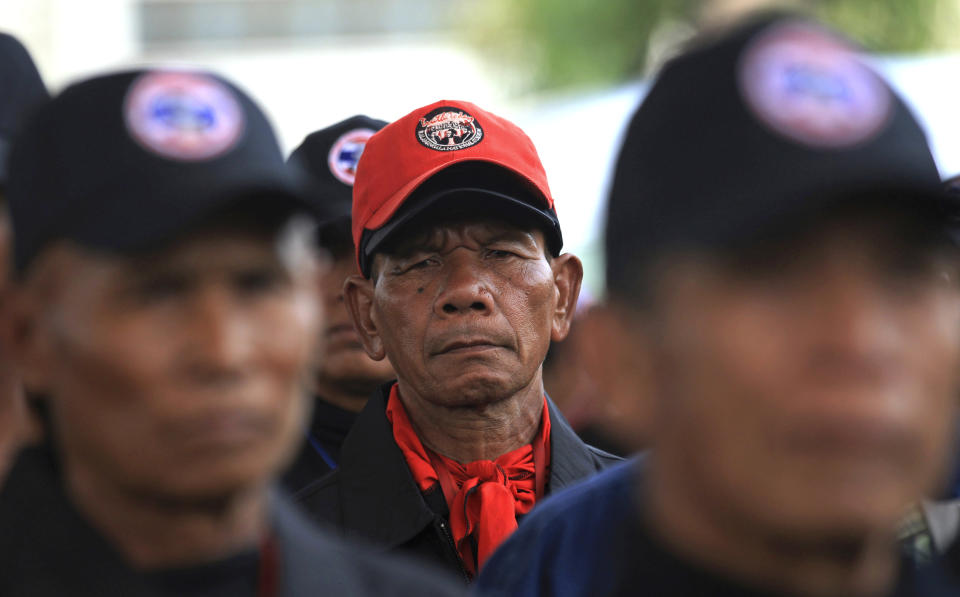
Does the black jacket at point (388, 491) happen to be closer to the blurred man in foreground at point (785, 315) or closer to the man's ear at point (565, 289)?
the man's ear at point (565, 289)

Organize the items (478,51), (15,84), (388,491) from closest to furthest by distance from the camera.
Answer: (15,84) < (388,491) < (478,51)

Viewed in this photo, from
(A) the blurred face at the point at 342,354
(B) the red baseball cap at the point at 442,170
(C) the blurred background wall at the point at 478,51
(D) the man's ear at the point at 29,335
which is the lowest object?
(C) the blurred background wall at the point at 478,51

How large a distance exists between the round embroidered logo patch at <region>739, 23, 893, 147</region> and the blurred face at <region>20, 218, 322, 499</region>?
660 millimetres

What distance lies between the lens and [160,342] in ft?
5.50

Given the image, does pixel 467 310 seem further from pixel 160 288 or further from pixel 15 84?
pixel 160 288

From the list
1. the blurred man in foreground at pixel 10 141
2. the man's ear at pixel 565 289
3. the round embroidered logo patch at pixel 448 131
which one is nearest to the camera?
the blurred man in foreground at pixel 10 141

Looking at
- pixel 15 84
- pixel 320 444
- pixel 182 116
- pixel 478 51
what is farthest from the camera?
pixel 478 51

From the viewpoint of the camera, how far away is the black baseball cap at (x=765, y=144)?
4.94 feet

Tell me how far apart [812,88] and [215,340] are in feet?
2.54

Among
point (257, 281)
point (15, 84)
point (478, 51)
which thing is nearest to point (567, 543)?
point (257, 281)

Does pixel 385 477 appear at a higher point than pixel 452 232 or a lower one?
lower

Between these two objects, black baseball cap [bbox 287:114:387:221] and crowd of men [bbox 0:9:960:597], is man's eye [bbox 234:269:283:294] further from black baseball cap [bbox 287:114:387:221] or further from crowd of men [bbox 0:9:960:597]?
black baseball cap [bbox 287:114:387:221]

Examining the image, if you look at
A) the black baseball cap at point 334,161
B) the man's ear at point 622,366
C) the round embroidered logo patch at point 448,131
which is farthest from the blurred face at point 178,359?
the black baseball cap at point 334,161

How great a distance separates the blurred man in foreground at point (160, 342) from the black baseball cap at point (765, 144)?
48cm
